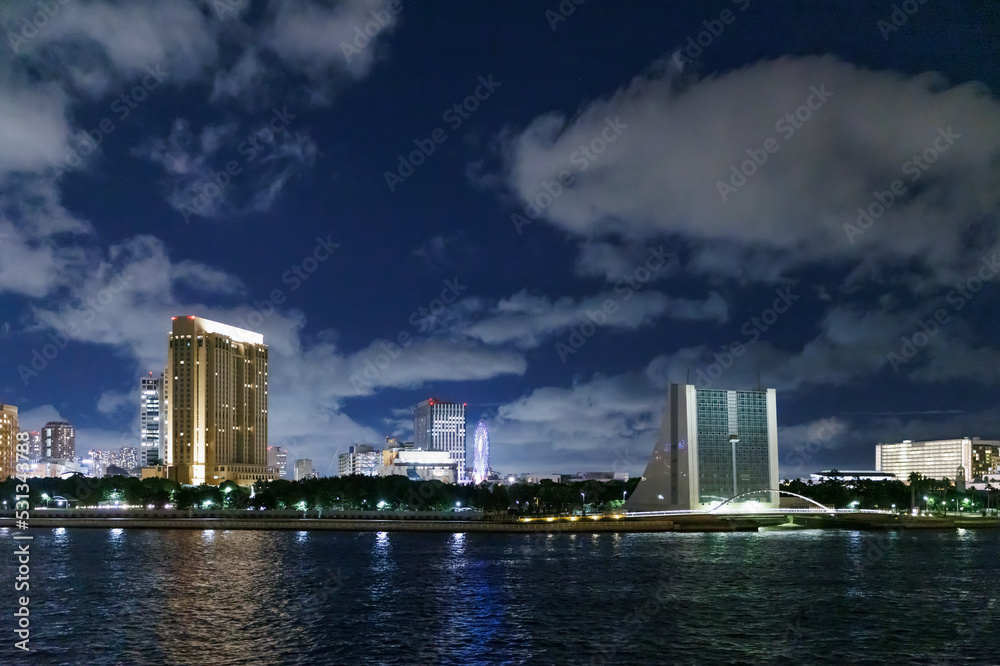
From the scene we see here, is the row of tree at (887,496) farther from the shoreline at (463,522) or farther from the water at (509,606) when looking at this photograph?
the water at (509,606)

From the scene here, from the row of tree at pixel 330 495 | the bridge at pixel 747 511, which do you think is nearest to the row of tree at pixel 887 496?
the bridge at pixel 747 511

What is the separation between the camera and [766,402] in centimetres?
17525

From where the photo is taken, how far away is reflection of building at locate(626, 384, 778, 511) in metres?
167

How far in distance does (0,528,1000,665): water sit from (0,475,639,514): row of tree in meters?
65.0

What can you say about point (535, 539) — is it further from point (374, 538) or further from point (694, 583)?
point (694, 583)

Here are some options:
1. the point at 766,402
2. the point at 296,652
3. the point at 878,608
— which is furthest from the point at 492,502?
the point at 296,652

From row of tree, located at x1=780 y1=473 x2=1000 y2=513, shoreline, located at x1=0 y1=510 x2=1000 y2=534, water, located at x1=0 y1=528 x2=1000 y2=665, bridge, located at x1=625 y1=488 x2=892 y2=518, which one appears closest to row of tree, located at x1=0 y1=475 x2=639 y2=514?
shoreline, located at x1=0 y1=510 x2=1000 y2=534

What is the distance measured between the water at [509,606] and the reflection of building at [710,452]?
72722mm

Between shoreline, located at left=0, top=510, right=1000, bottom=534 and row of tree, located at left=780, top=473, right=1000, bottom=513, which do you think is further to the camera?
row of tree, located at left=780, top=473, right=1000, bottom=513

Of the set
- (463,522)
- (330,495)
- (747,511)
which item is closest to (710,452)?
(747,511)

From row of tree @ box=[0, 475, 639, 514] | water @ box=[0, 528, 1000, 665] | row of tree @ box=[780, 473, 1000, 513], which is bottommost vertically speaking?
row of tree @ box=[780, 473, 1000, 513]

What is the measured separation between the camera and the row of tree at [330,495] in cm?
15950

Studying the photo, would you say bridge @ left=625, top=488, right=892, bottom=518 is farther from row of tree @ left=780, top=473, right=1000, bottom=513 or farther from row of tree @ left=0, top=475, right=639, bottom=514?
row of tree @ left=0, top=475, right=639, bottom=514

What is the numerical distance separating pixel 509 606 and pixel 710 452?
403ft
